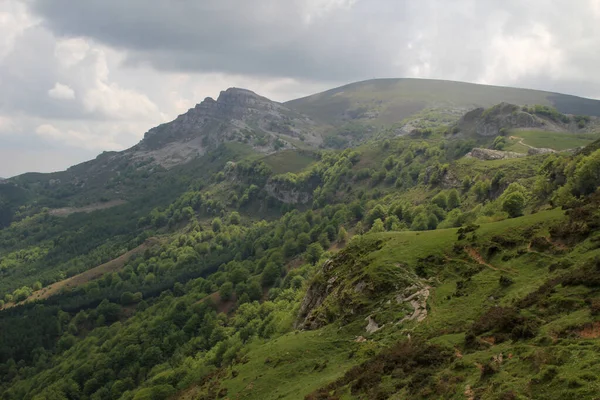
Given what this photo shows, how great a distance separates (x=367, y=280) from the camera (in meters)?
51.9

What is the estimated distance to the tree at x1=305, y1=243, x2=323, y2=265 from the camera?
154 metres

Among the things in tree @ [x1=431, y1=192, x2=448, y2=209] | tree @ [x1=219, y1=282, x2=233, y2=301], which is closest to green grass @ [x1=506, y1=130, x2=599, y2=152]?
tree @ [x1=431, y1=192, x2=448, y2=209]

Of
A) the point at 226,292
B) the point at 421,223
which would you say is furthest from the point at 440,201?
the point at 226,292

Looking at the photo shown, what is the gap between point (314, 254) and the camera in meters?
155

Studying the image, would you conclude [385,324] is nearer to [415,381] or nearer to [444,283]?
[444,283]

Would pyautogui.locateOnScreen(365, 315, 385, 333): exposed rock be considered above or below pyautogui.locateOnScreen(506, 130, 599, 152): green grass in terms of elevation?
below

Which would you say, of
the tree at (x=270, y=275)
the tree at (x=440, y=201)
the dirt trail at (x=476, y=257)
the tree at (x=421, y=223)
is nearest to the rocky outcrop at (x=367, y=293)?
the dirt trail at (x=476, y=257)

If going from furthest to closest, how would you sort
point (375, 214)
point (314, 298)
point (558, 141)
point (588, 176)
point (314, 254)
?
point (558, 141), point (375, 214), point (314, 254), point (588, 176), point (314, 298)

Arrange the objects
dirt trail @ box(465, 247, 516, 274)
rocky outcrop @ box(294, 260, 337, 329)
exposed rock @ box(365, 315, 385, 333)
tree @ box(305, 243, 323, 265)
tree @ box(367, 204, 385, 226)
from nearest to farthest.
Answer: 1. exposed rock @ box(365, 315, 385, 333)
2. dirt trail @ box(465, 247, 516, 274)
3. rocky outcrop @ box(294, 260, 337, 329)
4. tree @ box(305, 243, 323, 265)
5. tree @ box(367, 204, 385, 226)

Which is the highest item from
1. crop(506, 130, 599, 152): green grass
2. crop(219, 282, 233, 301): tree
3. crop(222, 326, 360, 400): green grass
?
crop(506, 130, 599, 152): green grass

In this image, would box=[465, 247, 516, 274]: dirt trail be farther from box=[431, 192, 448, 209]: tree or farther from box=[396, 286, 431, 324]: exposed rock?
box=[431, 192, 448, 209]: tree

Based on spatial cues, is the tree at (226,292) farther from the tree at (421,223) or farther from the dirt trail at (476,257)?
the dirt trail at (476,257)

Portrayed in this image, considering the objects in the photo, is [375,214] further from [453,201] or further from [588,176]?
[588,176]

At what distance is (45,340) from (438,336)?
7633 inches
